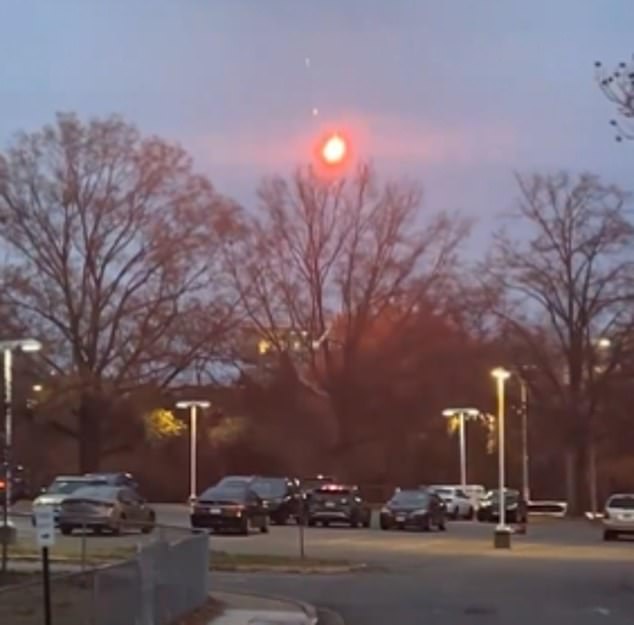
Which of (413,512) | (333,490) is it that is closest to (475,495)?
(333,490)

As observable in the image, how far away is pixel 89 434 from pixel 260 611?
53.6 m

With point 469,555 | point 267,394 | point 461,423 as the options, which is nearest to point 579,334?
point 461,423

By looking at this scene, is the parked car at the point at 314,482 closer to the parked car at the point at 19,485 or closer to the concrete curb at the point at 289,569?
the parked car at the point at 19,485

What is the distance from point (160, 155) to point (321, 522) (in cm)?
2209

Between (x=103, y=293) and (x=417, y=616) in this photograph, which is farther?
(x=103, y=293)

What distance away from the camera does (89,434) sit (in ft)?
253

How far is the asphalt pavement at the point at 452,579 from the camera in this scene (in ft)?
81.1

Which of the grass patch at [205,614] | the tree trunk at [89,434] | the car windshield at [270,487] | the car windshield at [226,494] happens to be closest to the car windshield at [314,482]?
the car windshield at [270,487]

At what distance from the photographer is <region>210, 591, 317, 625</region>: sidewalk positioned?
74.7ft

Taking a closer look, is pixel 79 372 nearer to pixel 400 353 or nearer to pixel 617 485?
pixel 400 353

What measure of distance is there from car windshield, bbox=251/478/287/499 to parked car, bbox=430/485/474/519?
14.5 meters

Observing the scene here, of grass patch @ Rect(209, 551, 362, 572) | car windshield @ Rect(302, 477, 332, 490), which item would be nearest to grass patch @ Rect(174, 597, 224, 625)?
grass patch @ Rect(209, 551, 362, 572)

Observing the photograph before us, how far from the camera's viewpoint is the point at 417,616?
24000 mm

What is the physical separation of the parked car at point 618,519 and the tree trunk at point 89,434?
90.8 feet
